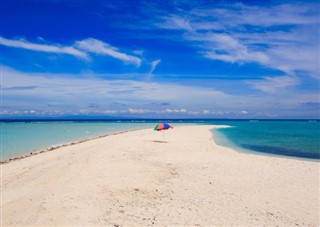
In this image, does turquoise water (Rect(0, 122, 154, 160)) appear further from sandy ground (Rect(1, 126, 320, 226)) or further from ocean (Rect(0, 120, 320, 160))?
sandy ground (Rect(1, 126, 320, 226))

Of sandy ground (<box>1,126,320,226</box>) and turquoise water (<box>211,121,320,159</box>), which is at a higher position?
turquoise water (<box>211,121,320,159</box>)

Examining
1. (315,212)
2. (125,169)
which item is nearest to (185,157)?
(125,169)

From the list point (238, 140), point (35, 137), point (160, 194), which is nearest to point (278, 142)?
point (238, 140)

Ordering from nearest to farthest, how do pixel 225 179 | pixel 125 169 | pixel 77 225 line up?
pixel 77 225 < pixel 225 179 < pixel 125 169

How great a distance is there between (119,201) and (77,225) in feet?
7.00

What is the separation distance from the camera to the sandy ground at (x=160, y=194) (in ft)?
29.7

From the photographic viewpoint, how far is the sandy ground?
905 centimetres

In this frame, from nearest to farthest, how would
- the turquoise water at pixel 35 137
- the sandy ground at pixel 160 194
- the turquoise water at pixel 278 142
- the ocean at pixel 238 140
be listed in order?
the sandy ground at pixel 160 194 < the turquoise water at pixel 278 142 < the ocean at pixel 238 140 < the turquoise water at pixel 35 137

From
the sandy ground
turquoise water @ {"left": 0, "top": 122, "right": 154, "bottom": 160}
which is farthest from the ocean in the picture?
the sandy ground

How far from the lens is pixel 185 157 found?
19.9 metres

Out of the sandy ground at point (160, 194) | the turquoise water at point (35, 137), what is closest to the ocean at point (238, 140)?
the turquoise water at point (35, 137)

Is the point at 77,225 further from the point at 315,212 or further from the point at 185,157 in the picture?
the point at 185,157

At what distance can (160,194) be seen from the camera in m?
11.3

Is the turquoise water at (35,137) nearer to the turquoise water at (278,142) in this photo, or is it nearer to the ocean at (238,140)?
the ocean at (238,140)
